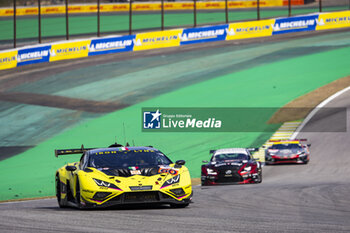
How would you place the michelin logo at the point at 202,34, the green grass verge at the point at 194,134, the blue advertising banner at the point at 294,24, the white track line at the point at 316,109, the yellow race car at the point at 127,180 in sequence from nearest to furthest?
1. the yellow race car at the point at 127,180
2. the green grass verge at the point at 194,134
3. the white track line at the point at 316,109
4. the michelin logo at the point at 202,34
5. the blue advertising banner at the point at 294,24

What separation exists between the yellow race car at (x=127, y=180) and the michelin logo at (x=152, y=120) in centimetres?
2329

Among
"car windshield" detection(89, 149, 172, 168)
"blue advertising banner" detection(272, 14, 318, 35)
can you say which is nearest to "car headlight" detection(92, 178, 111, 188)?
"car windshield" detection(89, 149, 172, 168)

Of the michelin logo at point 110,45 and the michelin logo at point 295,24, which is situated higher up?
the michelin logo at point 295,24

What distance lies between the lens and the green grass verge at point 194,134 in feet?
92.3

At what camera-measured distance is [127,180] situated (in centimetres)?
1166

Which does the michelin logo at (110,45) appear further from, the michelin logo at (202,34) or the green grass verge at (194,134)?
the green grass verge at (194,134)

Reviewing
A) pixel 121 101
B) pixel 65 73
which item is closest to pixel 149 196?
pixel 121 101

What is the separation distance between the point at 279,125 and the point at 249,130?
6.82 ft

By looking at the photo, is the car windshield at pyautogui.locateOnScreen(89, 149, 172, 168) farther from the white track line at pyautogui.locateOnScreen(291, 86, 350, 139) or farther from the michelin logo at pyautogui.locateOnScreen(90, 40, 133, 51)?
the michelin logo at pyautogui.locateOnScreen(90, 40, 133, 51)

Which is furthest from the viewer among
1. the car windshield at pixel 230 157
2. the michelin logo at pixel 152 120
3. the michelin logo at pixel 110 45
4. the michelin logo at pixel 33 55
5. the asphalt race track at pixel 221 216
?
the michelin logo at pixel 110 45

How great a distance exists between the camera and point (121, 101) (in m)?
41.8

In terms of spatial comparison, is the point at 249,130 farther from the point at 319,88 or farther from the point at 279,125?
the point at 319,88

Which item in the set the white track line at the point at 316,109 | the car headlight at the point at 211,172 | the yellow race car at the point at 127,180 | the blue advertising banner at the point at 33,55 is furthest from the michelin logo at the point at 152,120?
the yellow race car at the point at 127,180

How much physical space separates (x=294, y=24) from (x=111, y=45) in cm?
1512
